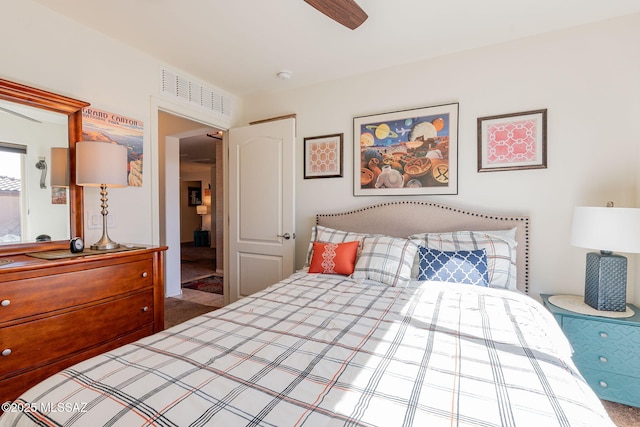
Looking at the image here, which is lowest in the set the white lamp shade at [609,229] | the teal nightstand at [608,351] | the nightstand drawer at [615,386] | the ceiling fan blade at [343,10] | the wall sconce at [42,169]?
the nightstand drawer at [615,386]

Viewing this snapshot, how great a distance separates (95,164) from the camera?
1.87 meters

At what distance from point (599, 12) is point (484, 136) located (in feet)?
3.26

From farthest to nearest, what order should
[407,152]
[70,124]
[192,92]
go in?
[192,92], [407,152], [70,124]

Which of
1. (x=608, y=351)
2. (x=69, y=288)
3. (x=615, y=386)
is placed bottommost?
(x=615, y=386)

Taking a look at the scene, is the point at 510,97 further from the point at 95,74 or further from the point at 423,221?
the point at 95,74

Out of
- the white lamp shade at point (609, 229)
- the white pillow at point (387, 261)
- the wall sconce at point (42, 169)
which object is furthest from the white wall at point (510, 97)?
the white pillow at point (387, 261)

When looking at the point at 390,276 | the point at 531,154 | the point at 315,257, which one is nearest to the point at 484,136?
the point at 531,154

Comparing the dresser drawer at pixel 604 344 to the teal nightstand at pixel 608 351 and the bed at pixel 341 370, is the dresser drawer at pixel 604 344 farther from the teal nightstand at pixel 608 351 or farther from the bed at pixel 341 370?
the bed at pixel 341 370

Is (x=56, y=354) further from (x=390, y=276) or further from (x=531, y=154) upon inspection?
(x=531, y=154)

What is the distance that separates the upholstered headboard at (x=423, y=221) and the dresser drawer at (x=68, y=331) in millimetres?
1738

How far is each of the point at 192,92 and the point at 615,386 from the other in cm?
395

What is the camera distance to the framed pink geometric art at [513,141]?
2150 mm

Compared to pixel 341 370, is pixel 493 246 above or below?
above
